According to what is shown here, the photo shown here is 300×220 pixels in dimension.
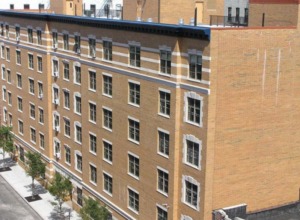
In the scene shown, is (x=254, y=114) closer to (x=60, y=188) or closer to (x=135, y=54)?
(x=135, y=54)

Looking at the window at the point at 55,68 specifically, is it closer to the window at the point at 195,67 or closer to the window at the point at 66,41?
the window at the point at 66,41

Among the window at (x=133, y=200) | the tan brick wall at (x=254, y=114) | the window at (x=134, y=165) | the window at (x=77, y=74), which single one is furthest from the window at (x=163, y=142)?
the window at (x=77, y=74)

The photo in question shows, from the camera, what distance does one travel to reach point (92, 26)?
139ft

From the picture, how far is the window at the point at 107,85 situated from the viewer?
134 ft

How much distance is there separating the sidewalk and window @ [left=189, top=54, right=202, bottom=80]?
23.0 meters

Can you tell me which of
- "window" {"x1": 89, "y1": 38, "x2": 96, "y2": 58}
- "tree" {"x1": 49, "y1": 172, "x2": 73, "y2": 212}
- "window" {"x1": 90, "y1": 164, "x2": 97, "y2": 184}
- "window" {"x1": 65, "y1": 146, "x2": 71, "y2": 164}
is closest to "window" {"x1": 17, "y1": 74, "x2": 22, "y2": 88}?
"window" {"x1": 65, "y1": 146, "x2": 71, "y2": 164}

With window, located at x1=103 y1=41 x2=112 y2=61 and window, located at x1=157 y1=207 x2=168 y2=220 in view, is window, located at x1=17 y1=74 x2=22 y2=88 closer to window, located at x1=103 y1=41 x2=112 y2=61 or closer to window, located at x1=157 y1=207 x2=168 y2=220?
window, located at x1=103 y1=41 x2=112 y2=61

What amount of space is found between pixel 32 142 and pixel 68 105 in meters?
12.1

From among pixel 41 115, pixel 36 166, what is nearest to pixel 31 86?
pixel 41 115

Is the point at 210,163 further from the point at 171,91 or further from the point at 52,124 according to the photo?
the point at 52,124

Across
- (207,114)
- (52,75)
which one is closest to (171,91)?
(207,114)

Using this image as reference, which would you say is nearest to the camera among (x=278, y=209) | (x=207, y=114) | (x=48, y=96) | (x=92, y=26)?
(x=207, y=114)

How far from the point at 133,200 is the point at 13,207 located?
17034 millimetres

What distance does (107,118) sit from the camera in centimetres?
4197
